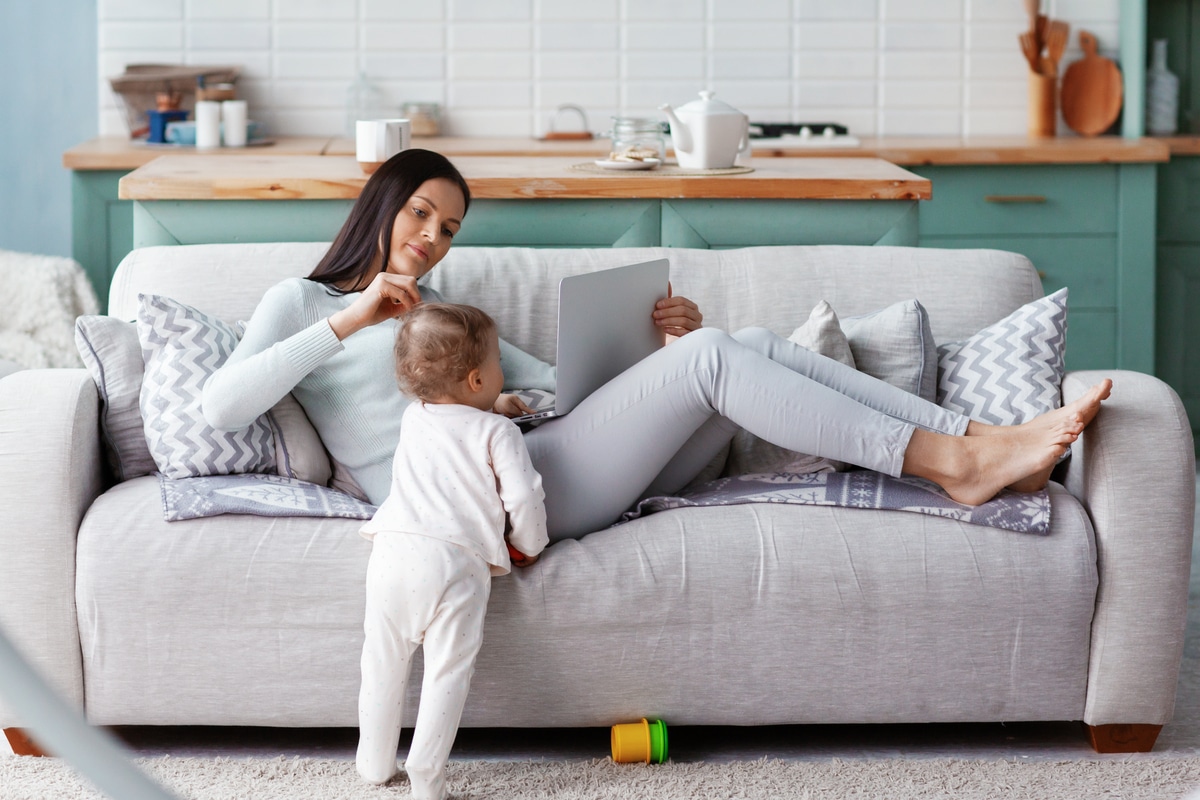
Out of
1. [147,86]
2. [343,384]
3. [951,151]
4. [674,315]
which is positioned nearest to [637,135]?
[674,315]

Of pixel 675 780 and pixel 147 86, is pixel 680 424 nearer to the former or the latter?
pixel 675 780

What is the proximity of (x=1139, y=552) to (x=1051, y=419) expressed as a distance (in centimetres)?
23

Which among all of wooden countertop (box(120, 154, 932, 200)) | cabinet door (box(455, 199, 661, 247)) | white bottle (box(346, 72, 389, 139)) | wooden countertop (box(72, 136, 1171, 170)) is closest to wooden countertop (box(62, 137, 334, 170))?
wooden countertop (box(72, 136, 1171, 170))

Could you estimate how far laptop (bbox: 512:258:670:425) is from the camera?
1924 mm

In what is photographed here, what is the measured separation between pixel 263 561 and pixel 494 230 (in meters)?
1.06

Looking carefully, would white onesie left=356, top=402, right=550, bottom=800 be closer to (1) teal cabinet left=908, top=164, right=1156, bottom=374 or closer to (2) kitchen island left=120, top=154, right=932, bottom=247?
(2) kitchen island left=120, top=154, right=932, bottom=247

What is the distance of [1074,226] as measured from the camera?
3809 mm

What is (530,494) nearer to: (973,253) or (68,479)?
(68,479)

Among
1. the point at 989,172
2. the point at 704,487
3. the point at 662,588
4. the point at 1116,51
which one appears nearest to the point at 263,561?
the point at 662,588

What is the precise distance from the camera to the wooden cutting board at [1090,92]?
4.14 metres

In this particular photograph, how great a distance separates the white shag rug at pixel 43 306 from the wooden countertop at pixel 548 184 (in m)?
0.94

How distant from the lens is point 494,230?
2.64 meters

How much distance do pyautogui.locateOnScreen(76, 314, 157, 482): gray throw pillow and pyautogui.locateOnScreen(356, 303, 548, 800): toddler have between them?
510 millimetres

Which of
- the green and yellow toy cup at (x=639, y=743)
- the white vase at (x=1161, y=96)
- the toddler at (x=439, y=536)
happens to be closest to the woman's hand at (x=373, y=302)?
the toddler at (x=439, y=536)
